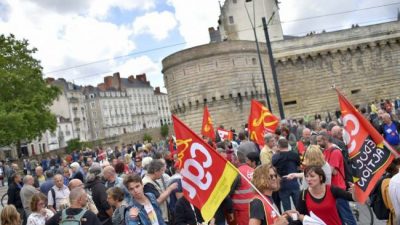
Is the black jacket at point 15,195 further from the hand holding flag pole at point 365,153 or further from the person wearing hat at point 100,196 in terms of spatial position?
the hand holding flag pole at point 365,153

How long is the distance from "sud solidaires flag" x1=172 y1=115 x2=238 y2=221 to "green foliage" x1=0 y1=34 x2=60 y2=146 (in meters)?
26.5

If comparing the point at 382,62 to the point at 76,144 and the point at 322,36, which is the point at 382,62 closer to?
the point at 322,36

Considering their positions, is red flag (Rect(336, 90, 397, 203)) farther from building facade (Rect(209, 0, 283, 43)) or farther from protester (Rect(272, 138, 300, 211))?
building facade (Rect(209, 0, 283, 43))

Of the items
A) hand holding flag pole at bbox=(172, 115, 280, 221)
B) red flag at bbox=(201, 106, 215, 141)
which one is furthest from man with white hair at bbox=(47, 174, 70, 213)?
red flag at bbox=(201, 106, 215, 141)

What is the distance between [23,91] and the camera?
33781mm

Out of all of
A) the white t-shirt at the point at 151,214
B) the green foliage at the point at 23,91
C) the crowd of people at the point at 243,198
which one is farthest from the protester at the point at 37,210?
the green foliage at the point at 23,91

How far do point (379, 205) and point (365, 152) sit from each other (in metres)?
0.80

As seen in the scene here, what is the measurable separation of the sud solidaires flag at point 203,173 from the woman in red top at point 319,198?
0.78 meters

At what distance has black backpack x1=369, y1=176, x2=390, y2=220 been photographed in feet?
16.2

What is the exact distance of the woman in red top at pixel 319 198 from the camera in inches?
194

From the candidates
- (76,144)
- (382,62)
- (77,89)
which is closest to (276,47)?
(382,62)

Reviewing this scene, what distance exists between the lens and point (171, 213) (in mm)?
6676

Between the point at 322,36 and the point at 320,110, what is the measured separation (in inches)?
278

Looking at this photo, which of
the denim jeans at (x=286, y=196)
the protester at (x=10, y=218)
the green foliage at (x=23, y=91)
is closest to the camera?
the protester at (x=10, y=218)
